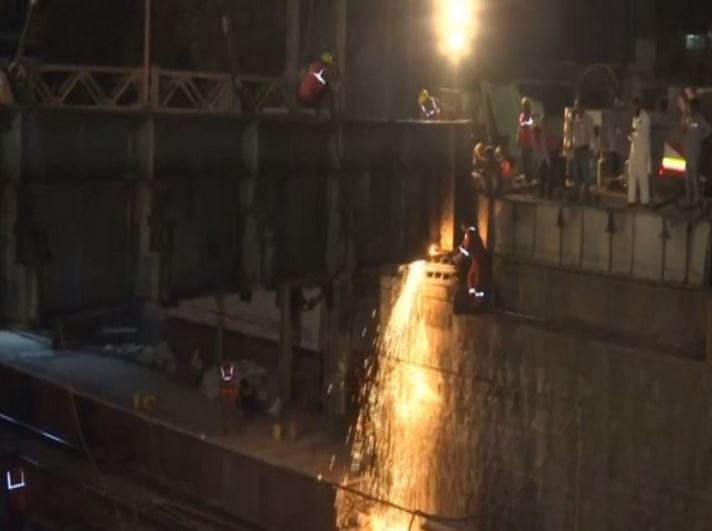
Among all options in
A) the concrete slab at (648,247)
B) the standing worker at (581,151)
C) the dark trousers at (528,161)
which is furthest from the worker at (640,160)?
the dark trousers at (528,161)

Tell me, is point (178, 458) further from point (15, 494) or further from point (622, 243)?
point (622, 243)

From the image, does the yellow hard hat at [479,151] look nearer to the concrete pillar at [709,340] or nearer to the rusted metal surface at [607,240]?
the rusted metal surface at [607,240]

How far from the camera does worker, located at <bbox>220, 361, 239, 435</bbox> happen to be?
2611 cm

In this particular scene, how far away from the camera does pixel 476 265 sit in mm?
20875

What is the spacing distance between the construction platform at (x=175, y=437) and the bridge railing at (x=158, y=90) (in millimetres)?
6876

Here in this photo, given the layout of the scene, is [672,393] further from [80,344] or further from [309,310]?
[80,344]

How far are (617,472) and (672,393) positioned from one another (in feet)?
5.09

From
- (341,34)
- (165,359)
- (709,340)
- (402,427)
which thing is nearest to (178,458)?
(165,359)

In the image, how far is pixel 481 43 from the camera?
94.6 ft

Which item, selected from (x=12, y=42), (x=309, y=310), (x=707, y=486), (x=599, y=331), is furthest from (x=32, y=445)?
(x=707, y=486)

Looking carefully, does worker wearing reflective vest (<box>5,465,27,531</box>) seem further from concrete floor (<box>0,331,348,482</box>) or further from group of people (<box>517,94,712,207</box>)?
group of people (<box>517,94,712,207</box>)

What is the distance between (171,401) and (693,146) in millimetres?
14633

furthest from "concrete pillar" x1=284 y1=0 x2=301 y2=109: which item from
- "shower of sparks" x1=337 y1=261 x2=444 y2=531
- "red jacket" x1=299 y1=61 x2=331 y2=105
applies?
"shower of sparks" x1=337 y1=261 x2=444 y2=531

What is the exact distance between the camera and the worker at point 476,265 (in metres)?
20.8
